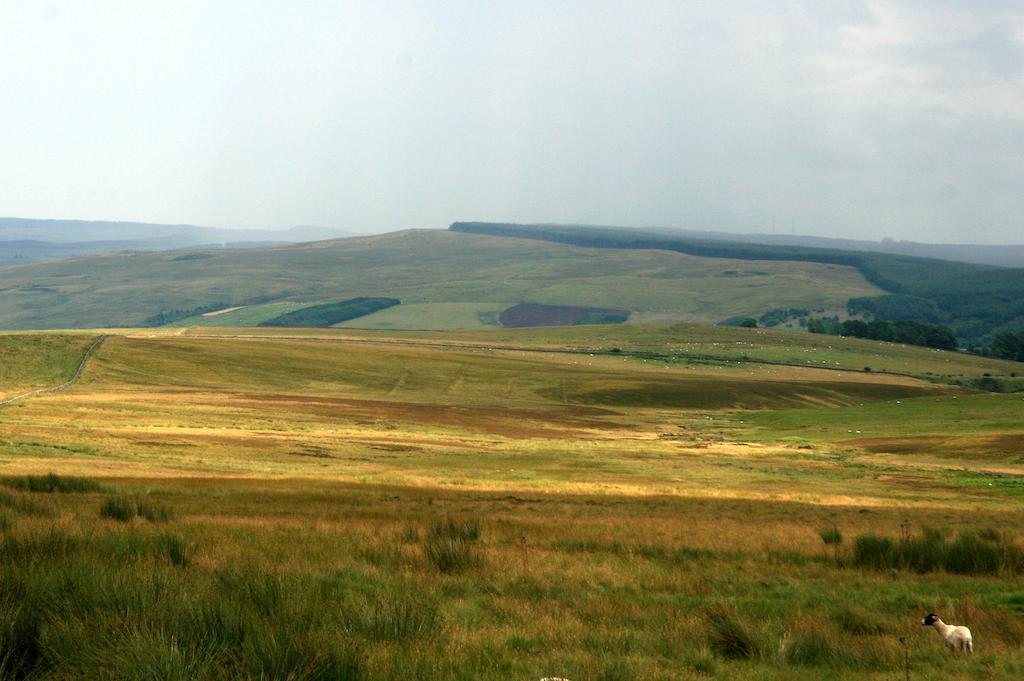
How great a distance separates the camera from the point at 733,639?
37.2 ft

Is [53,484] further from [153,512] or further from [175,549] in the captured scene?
[175,549]

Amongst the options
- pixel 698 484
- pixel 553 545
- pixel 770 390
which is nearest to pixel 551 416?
pixel 770 390

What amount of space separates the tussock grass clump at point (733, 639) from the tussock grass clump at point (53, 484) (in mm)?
18746

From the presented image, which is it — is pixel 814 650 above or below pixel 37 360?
above

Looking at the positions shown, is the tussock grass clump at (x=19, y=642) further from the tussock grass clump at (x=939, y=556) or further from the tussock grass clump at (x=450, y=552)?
the tussock grass clump at (x=939, y=556)

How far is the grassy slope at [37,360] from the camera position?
8800 cm

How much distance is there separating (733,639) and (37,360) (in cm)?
10073

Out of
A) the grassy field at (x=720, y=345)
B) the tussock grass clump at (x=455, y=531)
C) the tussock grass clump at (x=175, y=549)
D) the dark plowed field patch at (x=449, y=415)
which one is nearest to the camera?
the tussock grass clump at (x=175, y=549)

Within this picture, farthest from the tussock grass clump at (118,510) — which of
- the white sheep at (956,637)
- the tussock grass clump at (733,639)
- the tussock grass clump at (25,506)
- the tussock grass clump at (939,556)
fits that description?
the white sheep at (956,637)

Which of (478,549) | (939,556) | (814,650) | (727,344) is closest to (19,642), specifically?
(814,650)

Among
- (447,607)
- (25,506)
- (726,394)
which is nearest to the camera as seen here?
(447,607)

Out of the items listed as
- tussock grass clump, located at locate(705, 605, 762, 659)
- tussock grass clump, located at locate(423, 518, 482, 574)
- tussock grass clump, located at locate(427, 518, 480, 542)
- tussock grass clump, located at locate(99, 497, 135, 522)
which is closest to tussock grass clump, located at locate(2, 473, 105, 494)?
tussock grass clump, located at locate(99, 497, 135, 522)

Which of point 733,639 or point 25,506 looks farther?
point 25,506

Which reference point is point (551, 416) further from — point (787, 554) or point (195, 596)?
point (195, 596)
